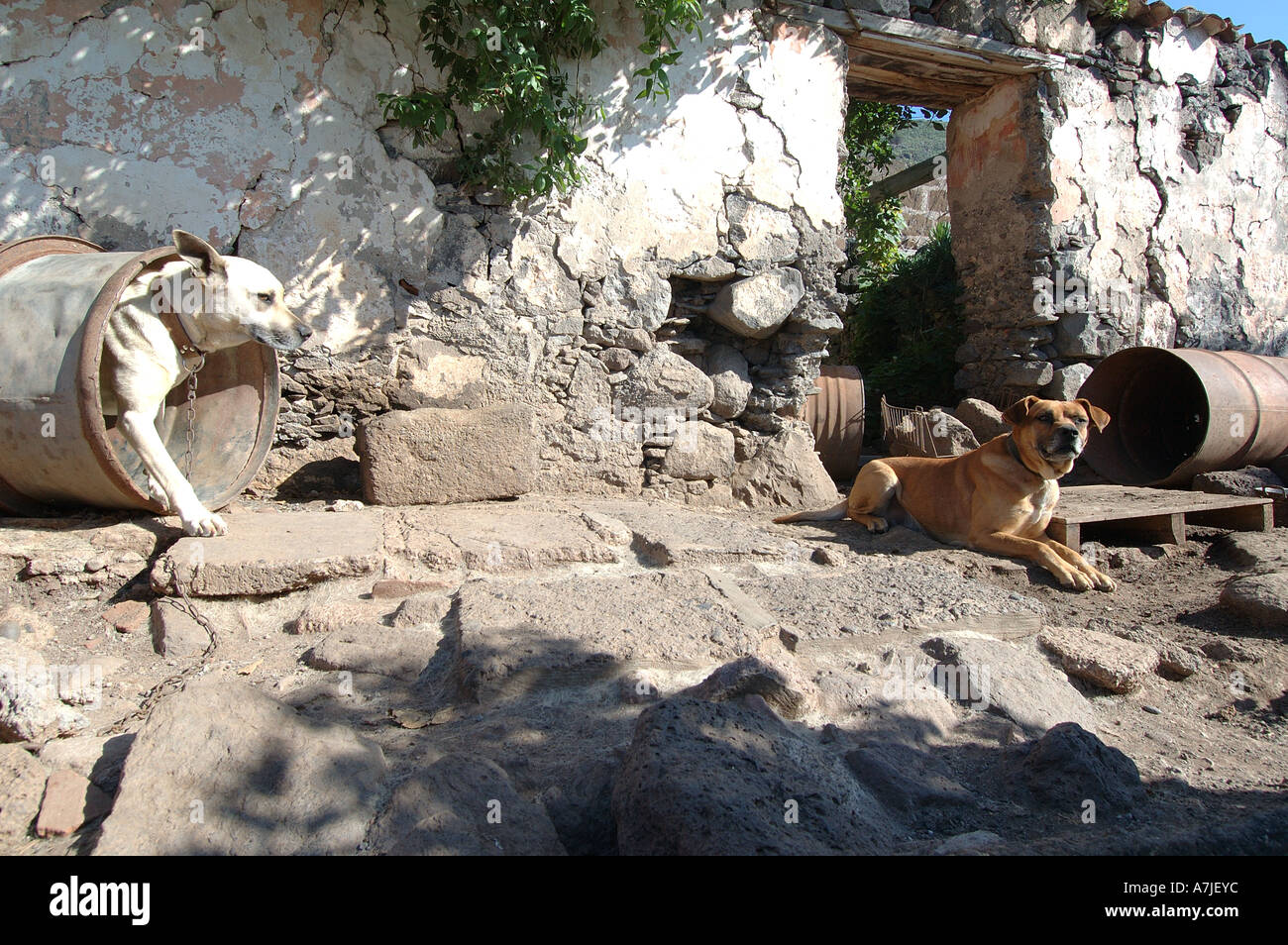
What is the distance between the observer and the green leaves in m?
4.45

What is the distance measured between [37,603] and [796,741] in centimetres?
278

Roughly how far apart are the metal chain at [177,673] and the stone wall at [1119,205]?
21.0 ft

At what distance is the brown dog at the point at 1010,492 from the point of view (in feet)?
14.2

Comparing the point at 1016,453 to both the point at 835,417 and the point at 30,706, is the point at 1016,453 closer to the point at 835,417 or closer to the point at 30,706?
the point at 835,417

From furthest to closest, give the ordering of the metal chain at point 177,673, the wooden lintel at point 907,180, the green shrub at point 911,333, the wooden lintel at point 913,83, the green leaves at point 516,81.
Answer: the wooden lintel at point 907,180 < the green shrub at point 911,333 < the wooden lintel at point 913,83 < the green leaves at point 516,81 < the metal chain at point 177,673

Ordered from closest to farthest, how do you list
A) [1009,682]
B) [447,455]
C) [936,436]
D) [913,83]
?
[1009,682] < [447,455] < [936,436] < [913,83]

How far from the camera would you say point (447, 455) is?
4188mm

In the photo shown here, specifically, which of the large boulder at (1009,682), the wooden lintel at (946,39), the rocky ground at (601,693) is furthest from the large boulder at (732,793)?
the wooden lintel at (946,39)

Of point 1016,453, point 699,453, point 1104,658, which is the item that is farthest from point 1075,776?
point 699,453

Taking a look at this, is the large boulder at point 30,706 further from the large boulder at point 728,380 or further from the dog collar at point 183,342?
the large boulder at point 728,380

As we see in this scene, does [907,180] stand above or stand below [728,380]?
above

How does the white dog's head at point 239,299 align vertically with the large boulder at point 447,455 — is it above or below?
above

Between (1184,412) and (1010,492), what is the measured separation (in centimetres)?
316

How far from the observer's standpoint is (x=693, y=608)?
306 centimetres
